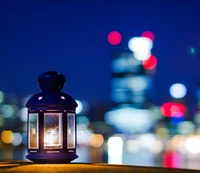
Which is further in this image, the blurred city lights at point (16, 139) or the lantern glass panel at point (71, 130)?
the blurred city lights at point (16, 139)

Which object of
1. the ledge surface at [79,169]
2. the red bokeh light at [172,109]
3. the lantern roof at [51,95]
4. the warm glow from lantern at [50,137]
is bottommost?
the ledge surface at [79,169]

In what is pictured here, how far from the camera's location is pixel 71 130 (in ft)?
55.9

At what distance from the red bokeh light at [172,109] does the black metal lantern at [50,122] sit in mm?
160018

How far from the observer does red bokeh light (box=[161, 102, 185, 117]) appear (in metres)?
177

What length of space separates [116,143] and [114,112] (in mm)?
17014

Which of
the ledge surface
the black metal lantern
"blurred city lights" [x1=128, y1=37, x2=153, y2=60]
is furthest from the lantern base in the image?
"blurred city lights" [x1=128, y1=37, x2=153, y2=60]

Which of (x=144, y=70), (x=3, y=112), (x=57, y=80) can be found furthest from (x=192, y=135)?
(x=57, y=80)

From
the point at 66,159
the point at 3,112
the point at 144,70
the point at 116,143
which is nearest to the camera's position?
the point at 66,159

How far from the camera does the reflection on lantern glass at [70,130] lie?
16.9m

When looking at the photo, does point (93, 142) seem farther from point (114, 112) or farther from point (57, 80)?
point (57, 80)

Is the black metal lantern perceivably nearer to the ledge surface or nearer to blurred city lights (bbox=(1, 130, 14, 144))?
the ledge surface

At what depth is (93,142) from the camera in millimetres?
172000

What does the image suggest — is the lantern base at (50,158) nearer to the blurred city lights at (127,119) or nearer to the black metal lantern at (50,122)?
the black metal lantern at (50,122)

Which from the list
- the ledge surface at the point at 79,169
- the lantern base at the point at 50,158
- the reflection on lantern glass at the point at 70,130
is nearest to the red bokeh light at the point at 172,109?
the reflection on lantern glass at the point at 70,130
